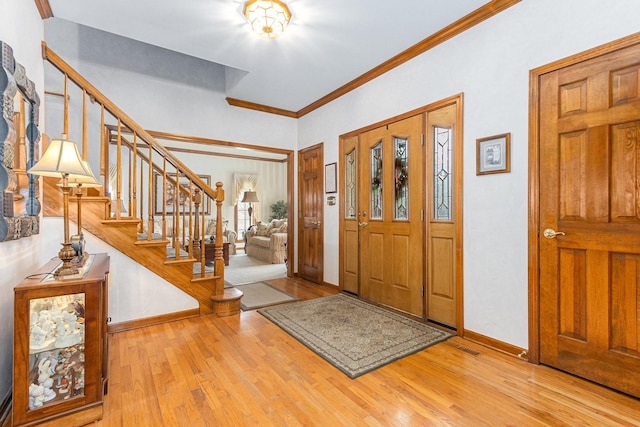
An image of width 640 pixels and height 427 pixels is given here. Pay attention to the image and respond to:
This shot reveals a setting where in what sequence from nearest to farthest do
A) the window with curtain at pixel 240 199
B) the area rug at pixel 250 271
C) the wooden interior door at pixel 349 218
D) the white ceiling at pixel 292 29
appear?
the white ceiling at pixel 292 29
the wooden interior door at pixel 349 218
the area rug at pixel 250 271
the window with curtain at pixel 240 199

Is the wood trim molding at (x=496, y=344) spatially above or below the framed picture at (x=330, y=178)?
below

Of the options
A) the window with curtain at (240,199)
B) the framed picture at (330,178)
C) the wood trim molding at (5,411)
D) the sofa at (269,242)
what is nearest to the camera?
the wood trim molding at (5,411)

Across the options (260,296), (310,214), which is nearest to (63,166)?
(260,296)

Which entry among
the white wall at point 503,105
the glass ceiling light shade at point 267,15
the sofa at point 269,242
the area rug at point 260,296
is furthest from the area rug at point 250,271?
the glass ceiling light shade at point 267,15

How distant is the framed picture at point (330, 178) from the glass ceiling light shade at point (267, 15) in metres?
1.91

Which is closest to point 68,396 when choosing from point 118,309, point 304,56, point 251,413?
point 251,413

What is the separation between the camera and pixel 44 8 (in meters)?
2.43

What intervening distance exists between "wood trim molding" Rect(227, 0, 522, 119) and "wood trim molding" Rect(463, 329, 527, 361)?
2.58 meters

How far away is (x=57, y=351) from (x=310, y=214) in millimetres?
3422

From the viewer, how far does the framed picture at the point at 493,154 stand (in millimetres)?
2291

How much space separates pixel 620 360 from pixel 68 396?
10.2 feet

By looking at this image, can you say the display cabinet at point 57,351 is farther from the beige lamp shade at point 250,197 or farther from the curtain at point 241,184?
the curtain at point 241,184

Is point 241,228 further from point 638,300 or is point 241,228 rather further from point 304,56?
point 638,300

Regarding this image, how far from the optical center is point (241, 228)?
30.1 ft
